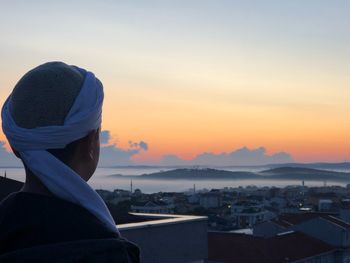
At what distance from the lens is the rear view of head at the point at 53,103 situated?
958 mm

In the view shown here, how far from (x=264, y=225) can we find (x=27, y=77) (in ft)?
109

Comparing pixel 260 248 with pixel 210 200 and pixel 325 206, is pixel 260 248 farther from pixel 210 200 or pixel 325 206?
pixel 210 200

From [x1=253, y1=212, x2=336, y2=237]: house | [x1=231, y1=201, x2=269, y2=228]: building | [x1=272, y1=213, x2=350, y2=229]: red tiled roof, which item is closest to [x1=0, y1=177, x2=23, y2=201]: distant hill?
[x1=272, y1=213, x2=350, y2=229]: red tiled roof

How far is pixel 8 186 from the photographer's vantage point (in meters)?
7.30

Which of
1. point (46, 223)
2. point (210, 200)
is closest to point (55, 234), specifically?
point (46, 223)

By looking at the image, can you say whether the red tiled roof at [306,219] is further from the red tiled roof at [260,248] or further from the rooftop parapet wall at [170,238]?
the rooftop parapet wall at [170,238]

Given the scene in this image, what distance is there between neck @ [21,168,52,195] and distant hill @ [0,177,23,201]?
6.21 m

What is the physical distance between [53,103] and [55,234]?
213mm

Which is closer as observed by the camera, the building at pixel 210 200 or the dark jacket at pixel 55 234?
the dark jacket at pixel 55 234

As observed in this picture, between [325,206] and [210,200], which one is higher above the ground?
[325,206]

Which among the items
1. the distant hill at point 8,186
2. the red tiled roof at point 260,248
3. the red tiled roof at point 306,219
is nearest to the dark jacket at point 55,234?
the distant hill at point 8,186

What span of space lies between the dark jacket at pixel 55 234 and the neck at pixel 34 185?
26mm

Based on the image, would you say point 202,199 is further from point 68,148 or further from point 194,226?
point 68,148

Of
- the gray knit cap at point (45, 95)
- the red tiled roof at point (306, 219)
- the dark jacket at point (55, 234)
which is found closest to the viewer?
the dark jacket at point (55, 234)
